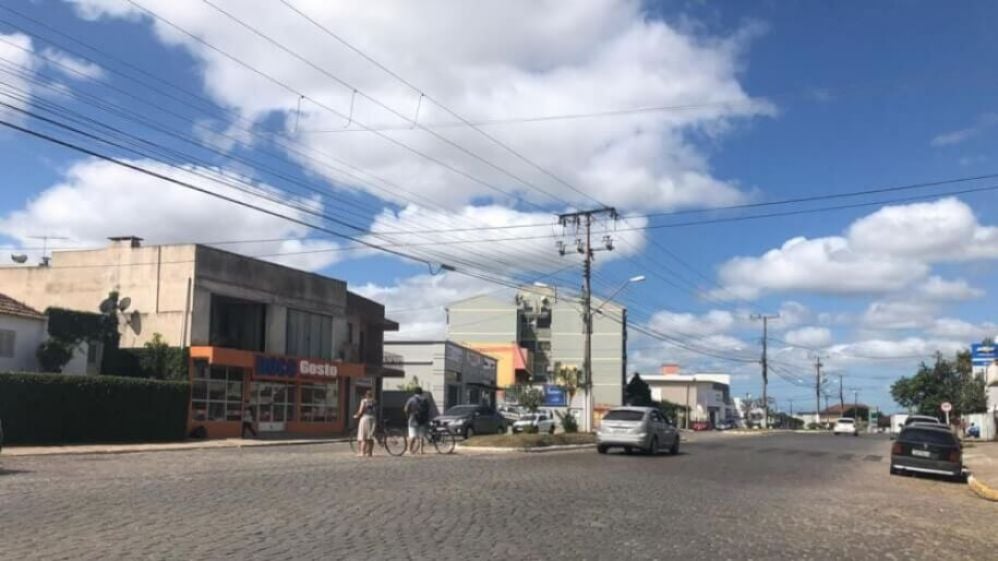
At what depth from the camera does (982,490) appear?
67.9ft

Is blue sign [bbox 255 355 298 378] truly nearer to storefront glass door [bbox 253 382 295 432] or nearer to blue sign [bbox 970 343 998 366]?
storefront glass door [bbox 253 382 295 432]

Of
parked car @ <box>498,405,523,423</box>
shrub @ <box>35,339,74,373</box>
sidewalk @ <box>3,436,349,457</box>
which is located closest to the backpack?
sidewalk @ <box>3,436,349,457</box>

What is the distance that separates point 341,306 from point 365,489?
107 feet

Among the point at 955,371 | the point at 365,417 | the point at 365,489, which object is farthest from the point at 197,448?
the point at 955,371

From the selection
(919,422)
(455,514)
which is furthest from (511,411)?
(455,514)

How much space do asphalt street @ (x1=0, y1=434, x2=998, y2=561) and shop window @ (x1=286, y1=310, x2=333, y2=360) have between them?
2126 centimetres

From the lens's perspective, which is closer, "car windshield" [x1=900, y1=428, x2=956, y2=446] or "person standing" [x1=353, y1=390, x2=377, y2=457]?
"person standing" [x1=353, y1=390, x2=377, y2=457]

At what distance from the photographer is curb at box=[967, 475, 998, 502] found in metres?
19.7

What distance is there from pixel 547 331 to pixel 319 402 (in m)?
62.2

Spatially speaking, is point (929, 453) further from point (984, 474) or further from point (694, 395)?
point (694, 395)

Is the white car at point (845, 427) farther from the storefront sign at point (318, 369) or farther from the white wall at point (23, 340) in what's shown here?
the white wall at point (23, 340)

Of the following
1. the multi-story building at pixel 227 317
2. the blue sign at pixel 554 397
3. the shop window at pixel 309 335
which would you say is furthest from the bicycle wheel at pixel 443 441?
the blue sign at pixel 554 397

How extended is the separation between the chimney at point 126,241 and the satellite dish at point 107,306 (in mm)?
2660

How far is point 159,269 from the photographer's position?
120 feet
